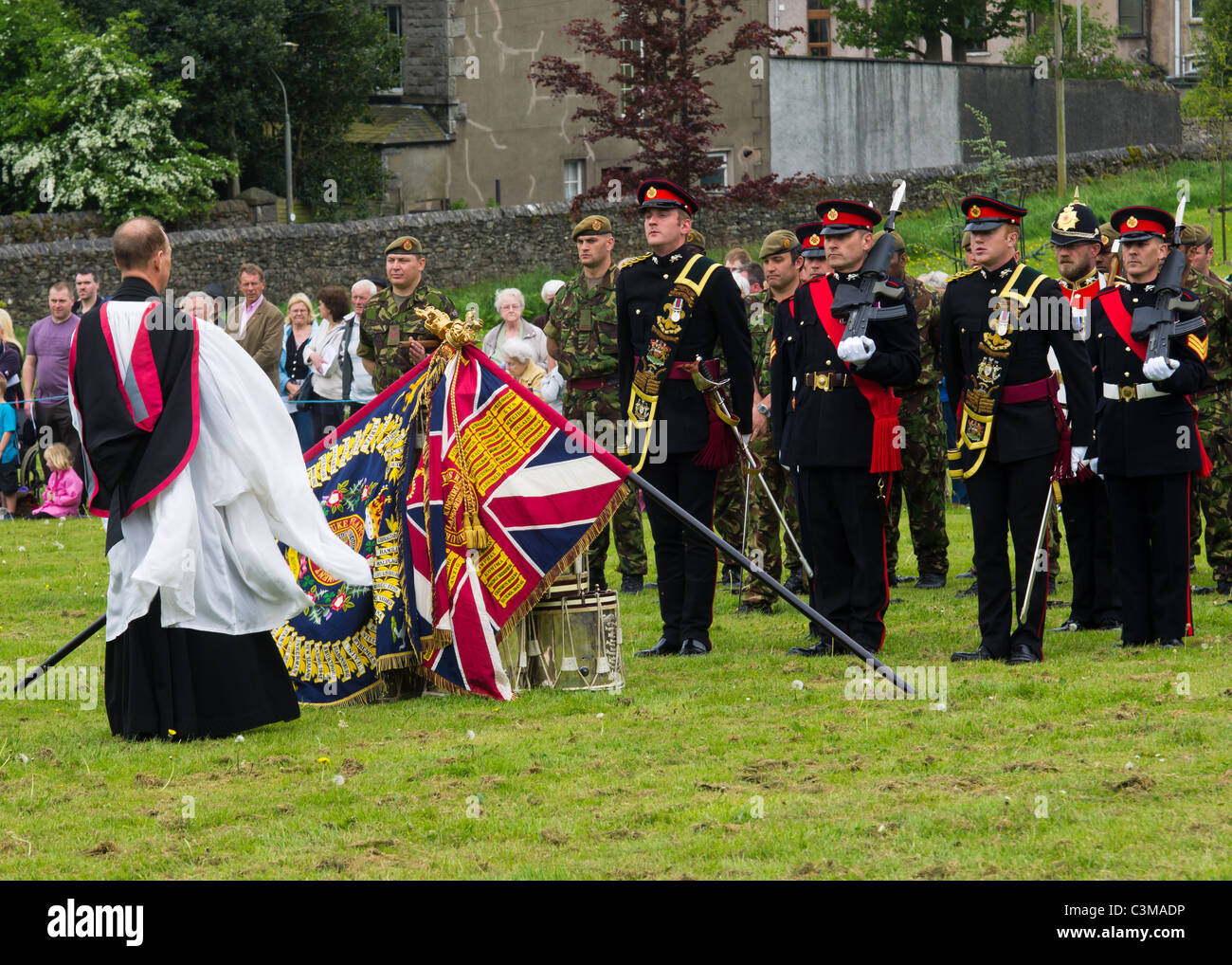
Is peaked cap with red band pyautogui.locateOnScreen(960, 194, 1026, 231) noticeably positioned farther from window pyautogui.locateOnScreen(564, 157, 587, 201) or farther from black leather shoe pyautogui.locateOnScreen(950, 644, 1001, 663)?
window pyautogui.locateOnScreen(564, 157, 587, 201)

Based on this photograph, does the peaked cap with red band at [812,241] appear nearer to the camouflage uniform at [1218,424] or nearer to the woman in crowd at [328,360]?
the camouflage uniform at [1218,424]

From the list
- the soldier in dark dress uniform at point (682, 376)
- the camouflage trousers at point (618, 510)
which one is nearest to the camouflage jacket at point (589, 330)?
the camouflage trousers at point (618, 510)

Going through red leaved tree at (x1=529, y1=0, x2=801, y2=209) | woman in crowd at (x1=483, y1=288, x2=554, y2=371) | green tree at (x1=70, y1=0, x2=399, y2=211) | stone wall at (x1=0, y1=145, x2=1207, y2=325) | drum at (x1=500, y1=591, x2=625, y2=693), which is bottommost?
drum at (x1=500, y1=591, x2=625, y2=693)

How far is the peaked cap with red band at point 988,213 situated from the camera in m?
8.63

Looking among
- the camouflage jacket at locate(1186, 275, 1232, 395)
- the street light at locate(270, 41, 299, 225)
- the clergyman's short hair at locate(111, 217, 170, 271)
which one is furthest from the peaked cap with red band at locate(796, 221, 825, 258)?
the street light at locate(270, 41, 299, 225)

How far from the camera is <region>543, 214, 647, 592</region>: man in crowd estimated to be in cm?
1123

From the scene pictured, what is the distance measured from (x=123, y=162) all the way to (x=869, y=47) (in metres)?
24.4

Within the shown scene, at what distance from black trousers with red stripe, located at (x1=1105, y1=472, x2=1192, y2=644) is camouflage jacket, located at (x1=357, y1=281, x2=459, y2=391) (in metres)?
4.49

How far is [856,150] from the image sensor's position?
40.4m

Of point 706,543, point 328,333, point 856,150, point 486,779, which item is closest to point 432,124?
point 856,150

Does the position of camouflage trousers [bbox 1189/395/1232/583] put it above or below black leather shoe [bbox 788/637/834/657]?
above

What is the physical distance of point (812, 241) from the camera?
32.4 feet

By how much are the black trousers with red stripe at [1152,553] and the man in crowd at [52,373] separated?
36.7 ft

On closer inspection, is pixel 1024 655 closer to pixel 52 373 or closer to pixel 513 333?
pixel 513 333
